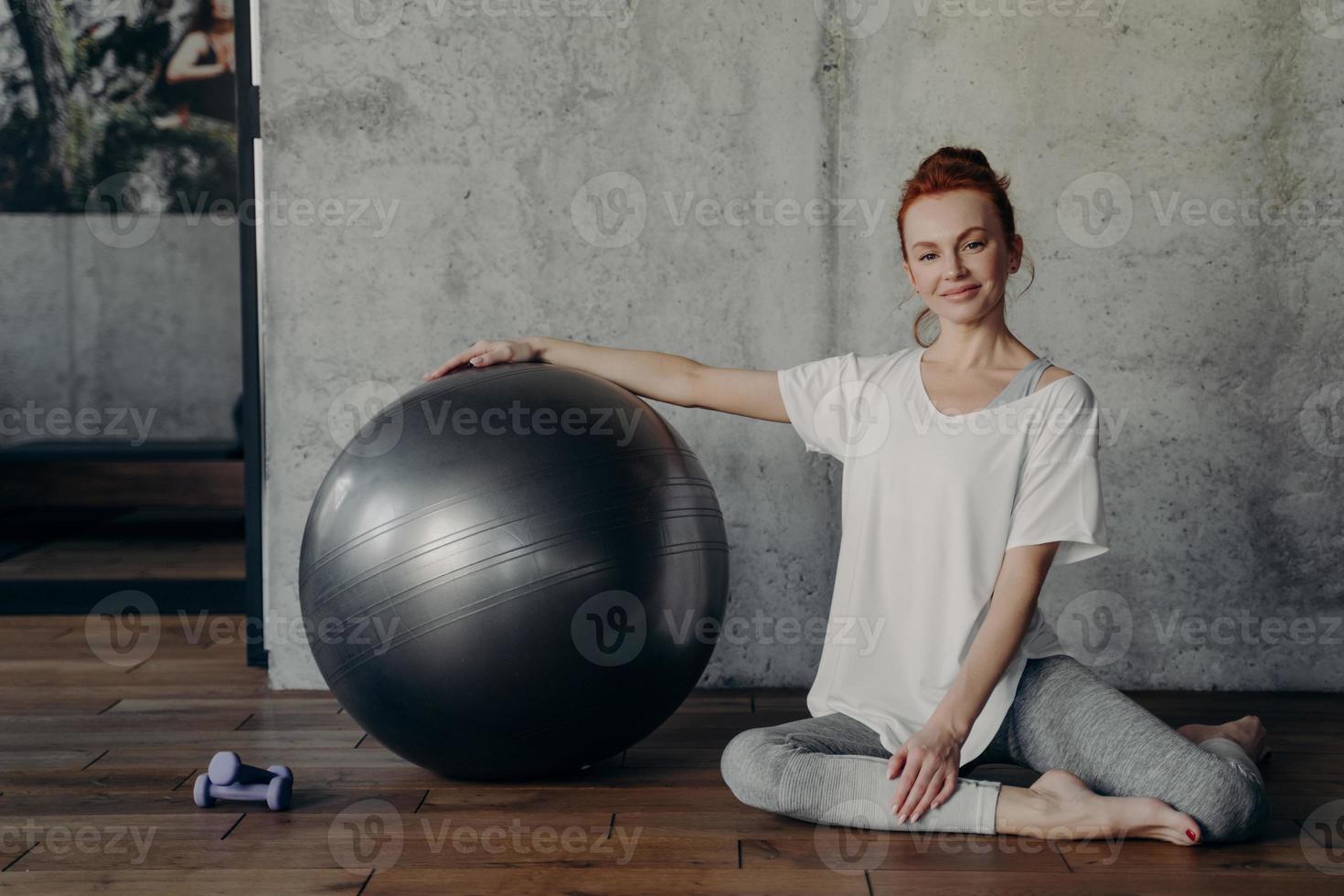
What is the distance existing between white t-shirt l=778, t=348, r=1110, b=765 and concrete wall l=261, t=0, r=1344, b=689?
0.86 m

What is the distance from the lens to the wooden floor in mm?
1750

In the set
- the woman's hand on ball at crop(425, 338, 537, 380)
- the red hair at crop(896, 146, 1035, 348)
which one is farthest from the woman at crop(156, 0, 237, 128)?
the red hair at crop(896, 146, 1035, 348)

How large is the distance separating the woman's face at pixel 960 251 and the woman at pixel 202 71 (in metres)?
4.68

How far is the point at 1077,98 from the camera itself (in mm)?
2838

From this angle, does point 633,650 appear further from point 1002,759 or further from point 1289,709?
point 1289,709

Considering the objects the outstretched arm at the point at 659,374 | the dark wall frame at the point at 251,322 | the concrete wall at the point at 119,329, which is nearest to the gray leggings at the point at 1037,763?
the outstretched arm at the point at 659,374

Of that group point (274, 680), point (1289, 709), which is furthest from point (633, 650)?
point (1289, 709)

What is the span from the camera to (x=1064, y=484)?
6.31 ft

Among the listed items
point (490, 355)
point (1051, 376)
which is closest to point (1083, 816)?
point (1051, 376)

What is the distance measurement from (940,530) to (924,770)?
39 cm

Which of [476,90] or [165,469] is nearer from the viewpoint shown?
[476,90]

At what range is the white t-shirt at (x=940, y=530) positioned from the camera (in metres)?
1.94

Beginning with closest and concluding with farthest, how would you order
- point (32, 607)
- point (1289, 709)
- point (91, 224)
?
1. point (1289, 709)
2. point (32, 607)
3. point (91, 224)

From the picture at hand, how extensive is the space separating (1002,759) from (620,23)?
1868 mm
